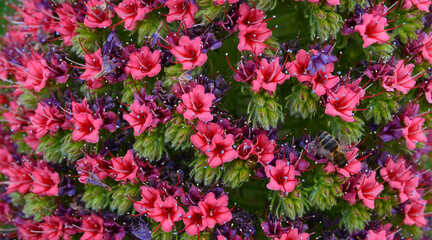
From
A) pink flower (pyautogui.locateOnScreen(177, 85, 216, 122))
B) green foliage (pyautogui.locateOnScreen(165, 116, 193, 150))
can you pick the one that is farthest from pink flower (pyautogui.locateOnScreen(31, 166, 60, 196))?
pink flower (pyautogui.locateOnScreen(177, 85, 216, 122))

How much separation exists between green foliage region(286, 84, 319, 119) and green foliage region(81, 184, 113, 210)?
185 cm

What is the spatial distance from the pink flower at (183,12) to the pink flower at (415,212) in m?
2.72

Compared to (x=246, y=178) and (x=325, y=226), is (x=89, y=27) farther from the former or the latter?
(x=325, y=226)

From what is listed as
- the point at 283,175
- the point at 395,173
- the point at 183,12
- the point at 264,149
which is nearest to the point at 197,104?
the point at 264,149

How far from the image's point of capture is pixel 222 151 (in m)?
3.25

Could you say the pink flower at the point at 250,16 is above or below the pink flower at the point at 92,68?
above

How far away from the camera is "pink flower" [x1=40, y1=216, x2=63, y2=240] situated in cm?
391

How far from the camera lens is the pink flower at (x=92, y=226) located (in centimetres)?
368

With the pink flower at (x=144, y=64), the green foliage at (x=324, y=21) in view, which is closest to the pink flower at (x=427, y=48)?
the green foliage at (x=324, y=21)

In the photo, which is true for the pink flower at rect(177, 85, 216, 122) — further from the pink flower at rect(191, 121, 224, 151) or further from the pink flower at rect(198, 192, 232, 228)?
the pink flower at rect(198, 192, 232, 228)

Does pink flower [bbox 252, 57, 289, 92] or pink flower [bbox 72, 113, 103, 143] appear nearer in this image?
pink flower [bbox 252, 57, 289, 92]

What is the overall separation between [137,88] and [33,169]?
1.57 meters

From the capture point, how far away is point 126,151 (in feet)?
12.6

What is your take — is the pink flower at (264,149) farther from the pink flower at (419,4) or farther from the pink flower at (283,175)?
the pink flower at (419,4)
